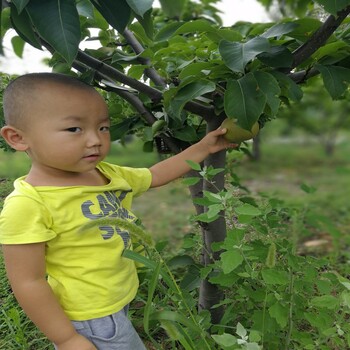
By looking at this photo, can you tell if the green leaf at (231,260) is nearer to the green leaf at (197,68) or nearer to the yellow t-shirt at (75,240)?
the yellow t-shirt at (75,240)

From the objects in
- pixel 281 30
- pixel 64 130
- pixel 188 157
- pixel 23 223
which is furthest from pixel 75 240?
pixel 281 30

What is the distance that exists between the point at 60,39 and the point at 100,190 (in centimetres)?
38

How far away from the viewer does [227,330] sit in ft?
4.23

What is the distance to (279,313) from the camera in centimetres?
95

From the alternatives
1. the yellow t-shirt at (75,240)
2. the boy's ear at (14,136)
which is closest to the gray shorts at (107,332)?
the yellow t-shirt at (75,240)

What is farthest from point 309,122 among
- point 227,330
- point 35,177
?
point 35,177

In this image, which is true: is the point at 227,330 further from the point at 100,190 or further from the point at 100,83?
the point at 100,83

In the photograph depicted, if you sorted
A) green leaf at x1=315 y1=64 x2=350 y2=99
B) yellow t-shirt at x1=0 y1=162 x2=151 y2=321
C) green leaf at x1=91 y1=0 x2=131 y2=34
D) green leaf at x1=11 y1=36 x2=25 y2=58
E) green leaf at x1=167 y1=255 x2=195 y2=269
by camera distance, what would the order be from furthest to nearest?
1. green leaf at x1=167 y1=255 x2=195 y2=269
2. green leaf at x1=11 y1=36 x2=25 y2=58
3. green leaf at x1=315 y1=64 x2=350 y2=99
4. yellow t-shirt at x1=0 y1=162 x2=151 y2=321
5. green leaf at x1=91 y1=0 x2=131 y2=34

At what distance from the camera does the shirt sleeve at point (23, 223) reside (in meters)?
0.89

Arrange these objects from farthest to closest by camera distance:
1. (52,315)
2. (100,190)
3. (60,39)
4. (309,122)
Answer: (309,122)
(100,190)
(52,315)
(60,39)

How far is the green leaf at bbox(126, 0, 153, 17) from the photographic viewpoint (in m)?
0.75

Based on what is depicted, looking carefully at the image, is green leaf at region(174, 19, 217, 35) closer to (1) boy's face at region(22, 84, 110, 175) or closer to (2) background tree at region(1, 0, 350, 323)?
(2) background tree at region(1, 0, 350, 323)

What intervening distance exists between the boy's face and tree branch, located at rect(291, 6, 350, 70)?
464 millimetres

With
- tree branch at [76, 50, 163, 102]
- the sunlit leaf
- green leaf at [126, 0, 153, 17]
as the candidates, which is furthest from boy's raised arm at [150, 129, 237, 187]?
the sunlit leaf
